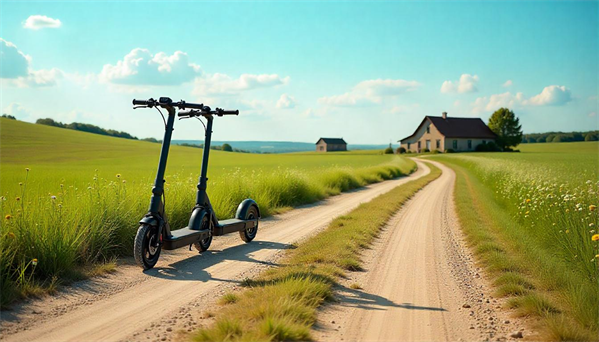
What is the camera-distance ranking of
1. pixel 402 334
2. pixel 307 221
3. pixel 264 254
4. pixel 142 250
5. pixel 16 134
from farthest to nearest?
pixel 16 134 < pixel 307 221 < pixel 264 254 < pixel 142 250 < pixel 402 334

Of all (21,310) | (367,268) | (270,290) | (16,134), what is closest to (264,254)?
(367,268)

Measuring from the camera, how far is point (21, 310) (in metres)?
5.12

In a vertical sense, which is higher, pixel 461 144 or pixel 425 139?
pixel 425 139

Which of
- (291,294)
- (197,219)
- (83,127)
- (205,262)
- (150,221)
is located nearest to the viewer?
(291,294)

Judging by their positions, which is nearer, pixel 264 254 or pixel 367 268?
pixel 367 268

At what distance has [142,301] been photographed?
18.3 ft

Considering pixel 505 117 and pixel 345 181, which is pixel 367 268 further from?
pixel 505 117

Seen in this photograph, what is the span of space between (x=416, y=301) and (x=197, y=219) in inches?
167

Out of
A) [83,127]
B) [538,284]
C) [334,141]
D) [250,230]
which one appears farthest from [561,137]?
[538,284]

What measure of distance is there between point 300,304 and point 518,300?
2.63 m

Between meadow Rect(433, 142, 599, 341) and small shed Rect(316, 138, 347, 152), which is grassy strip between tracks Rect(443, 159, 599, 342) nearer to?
meadow Rect(433, 142, 599, 341)

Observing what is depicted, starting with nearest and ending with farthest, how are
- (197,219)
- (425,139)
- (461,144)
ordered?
(197,219)
(461,144)
(425,139)

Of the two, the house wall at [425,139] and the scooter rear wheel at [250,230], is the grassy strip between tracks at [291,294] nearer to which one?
the scooter rear wheel at [250,230]

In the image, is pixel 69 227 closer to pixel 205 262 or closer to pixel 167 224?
pixel 167 224
